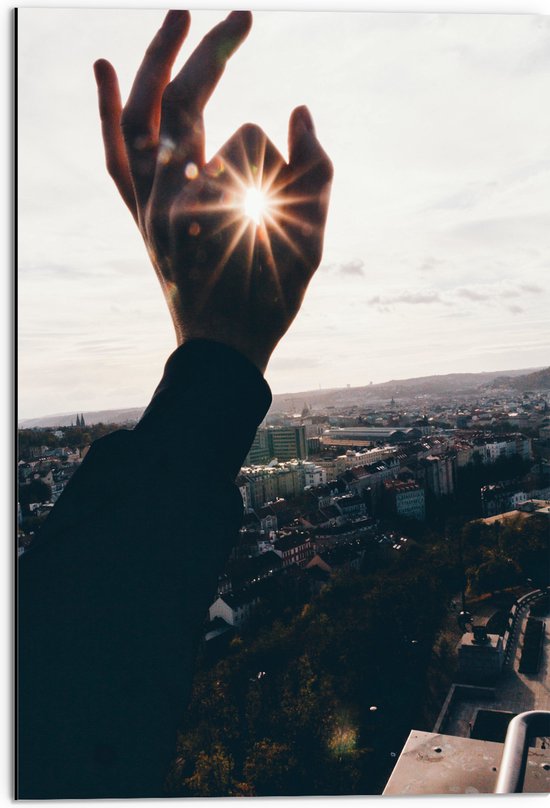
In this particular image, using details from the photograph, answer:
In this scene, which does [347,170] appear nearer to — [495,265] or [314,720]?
[495,265]

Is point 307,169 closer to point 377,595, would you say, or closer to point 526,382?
point 526,382

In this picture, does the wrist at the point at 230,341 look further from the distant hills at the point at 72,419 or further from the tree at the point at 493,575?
the tree at the point at 493,575

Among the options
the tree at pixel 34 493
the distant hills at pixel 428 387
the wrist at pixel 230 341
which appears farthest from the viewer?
the distant hills at pixel 428 387

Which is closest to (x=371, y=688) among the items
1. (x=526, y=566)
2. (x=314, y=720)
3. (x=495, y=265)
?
(x=314, y=720)

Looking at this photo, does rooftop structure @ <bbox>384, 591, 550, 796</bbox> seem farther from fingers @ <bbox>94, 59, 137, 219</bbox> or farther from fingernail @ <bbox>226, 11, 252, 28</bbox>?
fingernail @ <bbox>226, 11, 252, 28</bbox>

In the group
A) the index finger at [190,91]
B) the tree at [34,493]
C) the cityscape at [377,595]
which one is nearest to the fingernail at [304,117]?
the index finger at [190,91]
